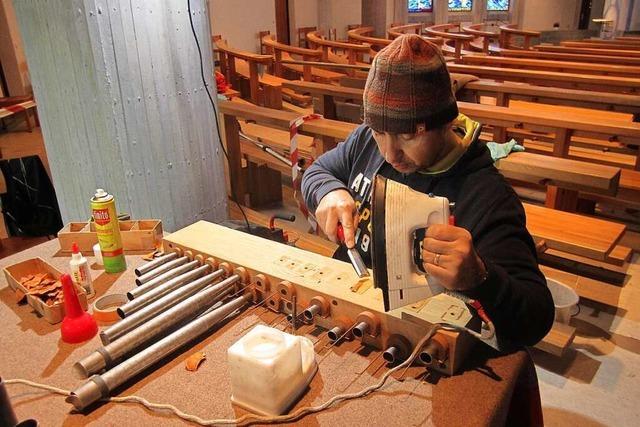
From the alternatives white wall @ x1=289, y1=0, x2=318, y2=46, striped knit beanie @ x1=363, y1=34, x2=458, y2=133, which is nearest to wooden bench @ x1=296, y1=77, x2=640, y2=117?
striped knit beanie @ x1=363, y1=34, x2=458, y2=133

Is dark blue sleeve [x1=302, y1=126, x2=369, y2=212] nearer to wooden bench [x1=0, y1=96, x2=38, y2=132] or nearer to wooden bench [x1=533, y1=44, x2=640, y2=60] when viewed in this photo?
wooden bench [x1=0, y1=96, x2=38, y2=132]

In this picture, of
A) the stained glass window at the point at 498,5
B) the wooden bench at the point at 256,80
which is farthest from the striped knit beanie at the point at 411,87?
the stained glass window at the point at 498,5

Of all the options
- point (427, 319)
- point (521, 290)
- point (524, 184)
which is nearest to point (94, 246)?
point (427, 319)

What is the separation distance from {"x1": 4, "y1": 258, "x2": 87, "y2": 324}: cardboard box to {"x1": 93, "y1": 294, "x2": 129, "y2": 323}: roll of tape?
0.15 feet

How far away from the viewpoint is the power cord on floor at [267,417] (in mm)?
954

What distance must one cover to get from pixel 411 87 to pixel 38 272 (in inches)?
47.6

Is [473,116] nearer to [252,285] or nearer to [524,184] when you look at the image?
[524,184]

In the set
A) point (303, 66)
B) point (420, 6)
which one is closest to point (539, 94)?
point (303, 66)

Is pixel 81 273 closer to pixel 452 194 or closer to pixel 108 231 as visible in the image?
pixel 108 231

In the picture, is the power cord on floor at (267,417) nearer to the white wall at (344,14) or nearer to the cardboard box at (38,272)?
the cardboard box at (38,272)

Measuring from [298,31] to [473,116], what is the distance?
7.42 m

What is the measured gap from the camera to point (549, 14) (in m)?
13.9

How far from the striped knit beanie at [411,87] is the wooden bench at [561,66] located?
432cm

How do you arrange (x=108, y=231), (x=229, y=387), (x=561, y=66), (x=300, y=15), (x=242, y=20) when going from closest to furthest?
(x=229, y=387) → (x=108, y=231) → (x=561, y=66) → (x=242, y=20) → (x=300, y=15)
